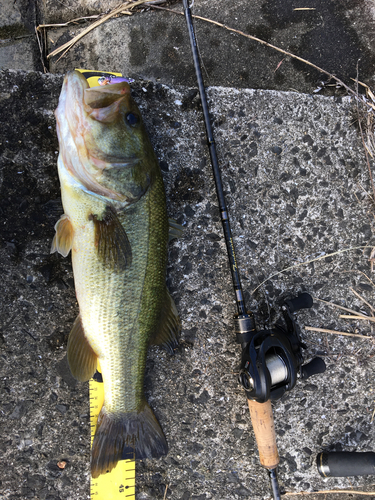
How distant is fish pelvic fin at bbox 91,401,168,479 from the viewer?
2184 millimetres

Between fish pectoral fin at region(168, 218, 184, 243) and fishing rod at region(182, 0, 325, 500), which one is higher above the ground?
fish pectoral fin at region(168, 218, 184, 243)

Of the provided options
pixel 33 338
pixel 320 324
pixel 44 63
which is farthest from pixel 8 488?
pixel 44 63

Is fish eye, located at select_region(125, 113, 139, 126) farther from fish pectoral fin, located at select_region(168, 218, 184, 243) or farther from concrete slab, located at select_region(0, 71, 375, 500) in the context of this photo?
fish pectoral fin, located at select_region(168, 218, 184, 243)

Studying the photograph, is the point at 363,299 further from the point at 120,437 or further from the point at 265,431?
the point at 120,437

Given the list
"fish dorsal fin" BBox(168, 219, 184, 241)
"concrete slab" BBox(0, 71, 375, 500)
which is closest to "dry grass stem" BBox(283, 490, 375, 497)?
"concrete slab" BBox(0, 71, 375, 500)

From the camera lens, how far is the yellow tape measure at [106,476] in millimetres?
2326

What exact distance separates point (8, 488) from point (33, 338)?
3.72ft

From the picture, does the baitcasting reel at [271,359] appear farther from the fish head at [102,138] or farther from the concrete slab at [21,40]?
the concrete slab at [21,40]

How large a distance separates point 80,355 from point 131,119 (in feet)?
5.49

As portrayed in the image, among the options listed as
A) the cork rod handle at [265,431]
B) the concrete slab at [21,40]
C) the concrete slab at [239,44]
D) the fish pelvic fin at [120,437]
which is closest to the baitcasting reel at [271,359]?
the cork rod handle at [265,431]

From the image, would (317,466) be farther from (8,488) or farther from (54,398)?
(8,488)

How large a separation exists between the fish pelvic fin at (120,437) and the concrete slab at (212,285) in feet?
0.83

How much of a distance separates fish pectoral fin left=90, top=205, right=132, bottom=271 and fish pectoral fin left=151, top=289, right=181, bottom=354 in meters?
0.48

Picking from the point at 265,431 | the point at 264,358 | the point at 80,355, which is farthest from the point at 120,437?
the point at 264,358
